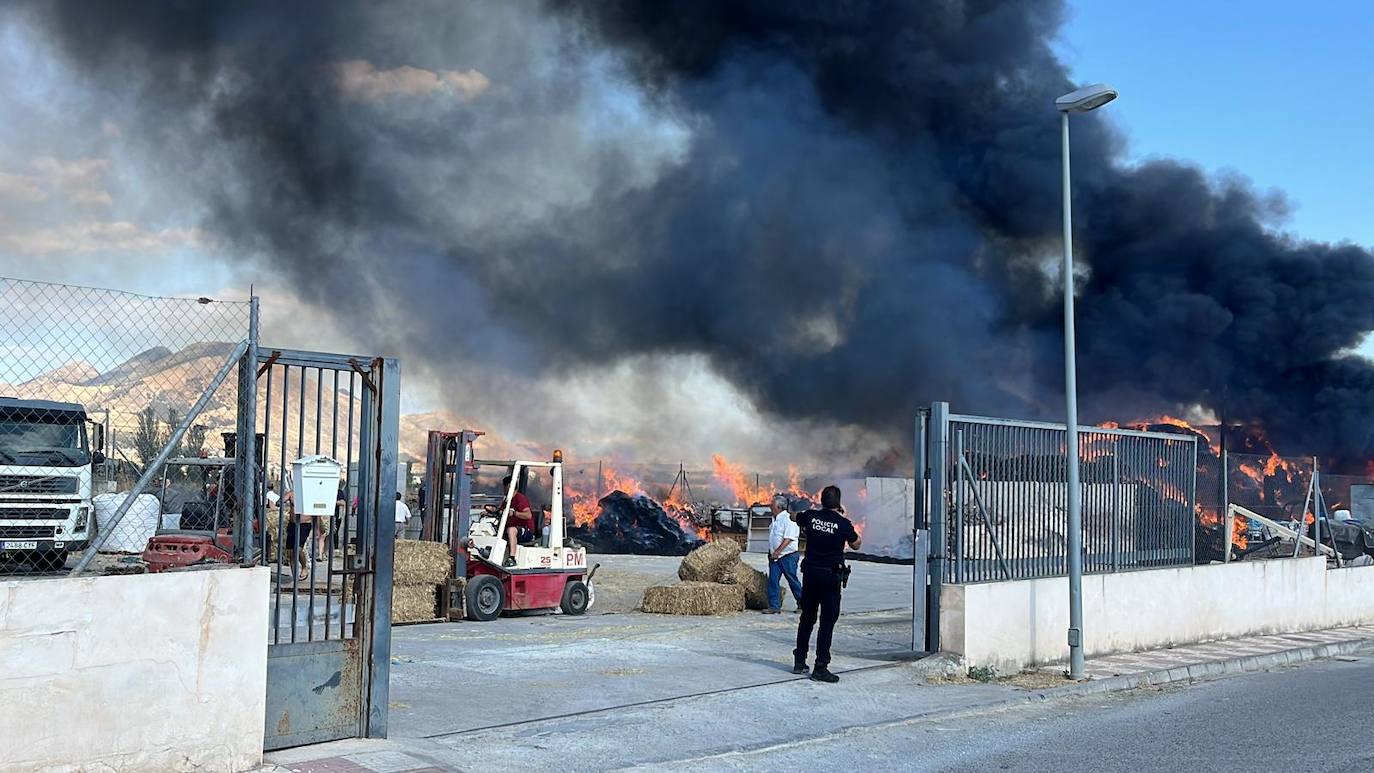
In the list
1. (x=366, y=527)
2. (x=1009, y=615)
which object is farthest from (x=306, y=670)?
(x=1009, y=615)

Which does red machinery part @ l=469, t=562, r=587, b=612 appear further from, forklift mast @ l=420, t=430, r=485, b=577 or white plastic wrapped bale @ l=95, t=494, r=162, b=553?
white plastic wrapped bale @ l=95, t=494, r=162, b=553

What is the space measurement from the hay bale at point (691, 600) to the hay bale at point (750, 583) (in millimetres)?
537

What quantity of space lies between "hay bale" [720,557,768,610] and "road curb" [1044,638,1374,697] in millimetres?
6341

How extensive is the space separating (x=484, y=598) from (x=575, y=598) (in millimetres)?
1525

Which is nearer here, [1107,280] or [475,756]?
[475,756]

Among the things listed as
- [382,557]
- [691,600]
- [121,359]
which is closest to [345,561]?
[382,557]

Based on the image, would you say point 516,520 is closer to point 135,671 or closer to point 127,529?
point 127,529

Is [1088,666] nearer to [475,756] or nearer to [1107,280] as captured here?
[475,756]

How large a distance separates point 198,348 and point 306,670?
2.01 meters

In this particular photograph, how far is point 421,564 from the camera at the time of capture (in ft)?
46.3

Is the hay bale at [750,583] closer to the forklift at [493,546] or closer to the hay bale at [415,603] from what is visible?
the forklift at [493,546]

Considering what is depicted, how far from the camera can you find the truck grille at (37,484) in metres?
10.1

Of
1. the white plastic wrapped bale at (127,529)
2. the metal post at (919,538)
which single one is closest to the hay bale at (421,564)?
the white plastic wrapped bale at (127,529)

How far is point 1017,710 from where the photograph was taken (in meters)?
9.38
